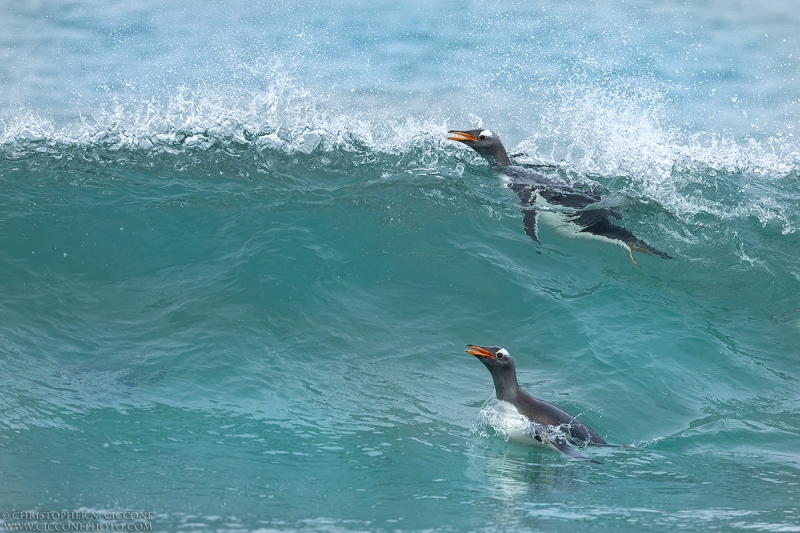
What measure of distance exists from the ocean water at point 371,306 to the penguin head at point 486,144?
0.98ft

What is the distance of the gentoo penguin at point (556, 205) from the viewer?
1115 cm

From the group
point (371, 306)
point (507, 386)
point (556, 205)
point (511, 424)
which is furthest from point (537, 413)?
point (556, 205)

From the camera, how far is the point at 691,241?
452 inches

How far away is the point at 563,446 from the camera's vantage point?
23.2 ft

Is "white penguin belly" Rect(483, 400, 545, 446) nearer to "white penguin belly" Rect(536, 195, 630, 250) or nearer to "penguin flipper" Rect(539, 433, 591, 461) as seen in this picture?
"penguin flipper" Rect(539, 433, 591, 461)

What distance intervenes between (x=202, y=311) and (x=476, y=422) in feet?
10.5

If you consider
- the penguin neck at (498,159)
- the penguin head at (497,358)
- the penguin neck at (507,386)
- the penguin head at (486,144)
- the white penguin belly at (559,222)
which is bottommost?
the penguin neck at (507,386)

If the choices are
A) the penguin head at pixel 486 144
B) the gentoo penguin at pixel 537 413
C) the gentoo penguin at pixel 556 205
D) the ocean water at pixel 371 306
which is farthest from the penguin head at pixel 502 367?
Answer: the penguin head at pixel 486 144

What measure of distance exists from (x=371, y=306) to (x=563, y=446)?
3.26 metres

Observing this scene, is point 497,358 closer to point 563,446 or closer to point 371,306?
point 563,446

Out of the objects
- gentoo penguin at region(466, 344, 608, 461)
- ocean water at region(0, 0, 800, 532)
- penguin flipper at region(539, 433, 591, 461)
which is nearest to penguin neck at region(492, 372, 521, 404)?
gentoo penguin at region(466, 344, 608, 461)

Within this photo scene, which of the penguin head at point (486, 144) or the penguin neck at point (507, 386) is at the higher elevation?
the penguin head at point (486, 144)

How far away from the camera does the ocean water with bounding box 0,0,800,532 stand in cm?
621

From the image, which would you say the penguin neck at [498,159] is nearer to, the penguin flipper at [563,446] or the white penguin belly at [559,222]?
the white penguin belly at [559,222]
